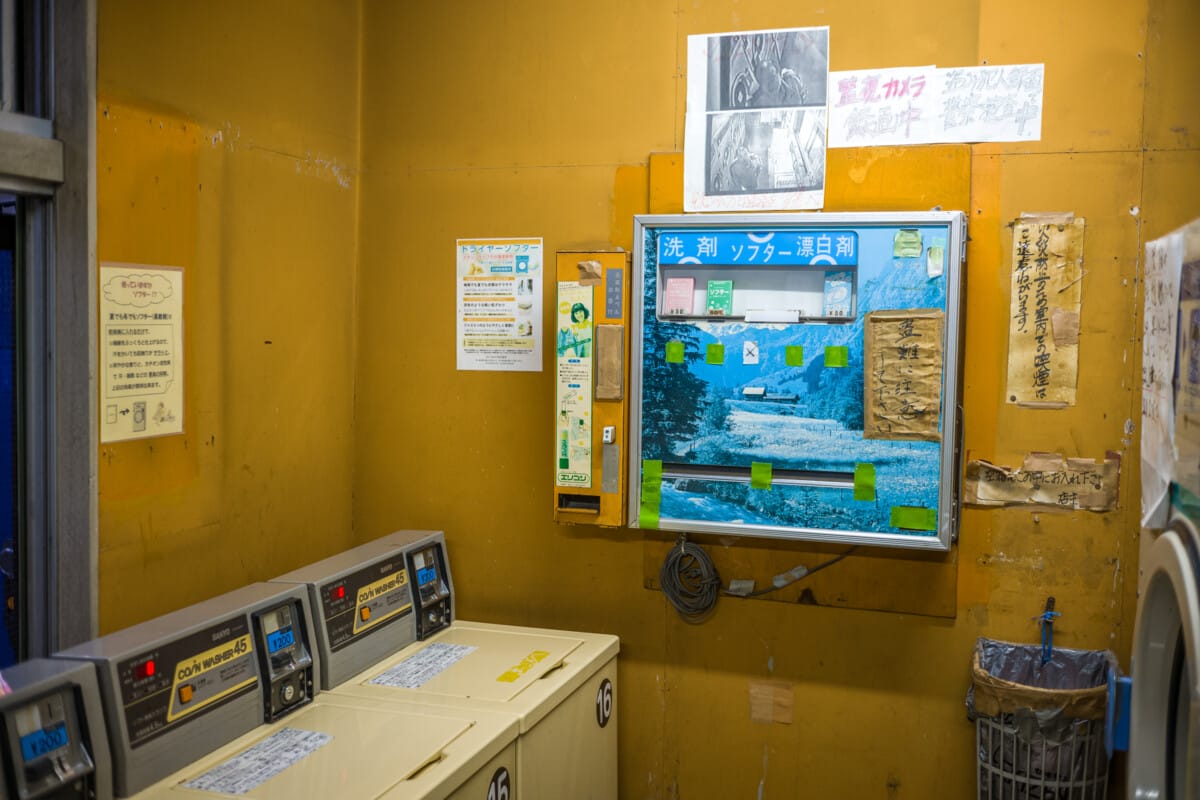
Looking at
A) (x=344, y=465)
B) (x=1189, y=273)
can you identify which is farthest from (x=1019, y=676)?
(x=344, y=465)

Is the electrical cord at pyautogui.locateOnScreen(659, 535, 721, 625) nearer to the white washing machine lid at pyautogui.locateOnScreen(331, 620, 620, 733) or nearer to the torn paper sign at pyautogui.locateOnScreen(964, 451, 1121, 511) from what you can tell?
the white washing machine lid at pyautogui.locateOnScreen(331, 620, 620, 733)

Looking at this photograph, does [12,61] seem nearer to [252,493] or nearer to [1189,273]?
[252,493]

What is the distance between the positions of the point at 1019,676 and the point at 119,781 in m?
2.52

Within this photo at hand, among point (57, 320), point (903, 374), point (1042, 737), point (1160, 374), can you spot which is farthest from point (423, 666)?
point (1160, 374)

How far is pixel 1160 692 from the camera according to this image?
232cm

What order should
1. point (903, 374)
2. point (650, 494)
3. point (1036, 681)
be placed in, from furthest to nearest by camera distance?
point (650, 494) → point (1036, 681) → point (903, 374)

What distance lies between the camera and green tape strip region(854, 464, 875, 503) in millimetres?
2963

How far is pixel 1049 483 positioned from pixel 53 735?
8.90ft

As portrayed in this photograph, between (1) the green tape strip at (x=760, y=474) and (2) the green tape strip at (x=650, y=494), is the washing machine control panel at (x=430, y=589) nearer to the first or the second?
(2) the green tape strip at (x=650, y=494)

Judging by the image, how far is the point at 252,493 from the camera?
3.16 m

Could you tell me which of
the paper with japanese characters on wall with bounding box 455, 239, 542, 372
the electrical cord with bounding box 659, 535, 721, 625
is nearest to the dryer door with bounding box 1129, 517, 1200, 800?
the electrical cord with bounding box 659, 535, 721, 625

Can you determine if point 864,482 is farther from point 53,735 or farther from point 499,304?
point 53,735

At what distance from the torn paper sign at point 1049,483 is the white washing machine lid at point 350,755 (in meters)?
1.61

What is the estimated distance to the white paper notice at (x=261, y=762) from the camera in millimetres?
2166
